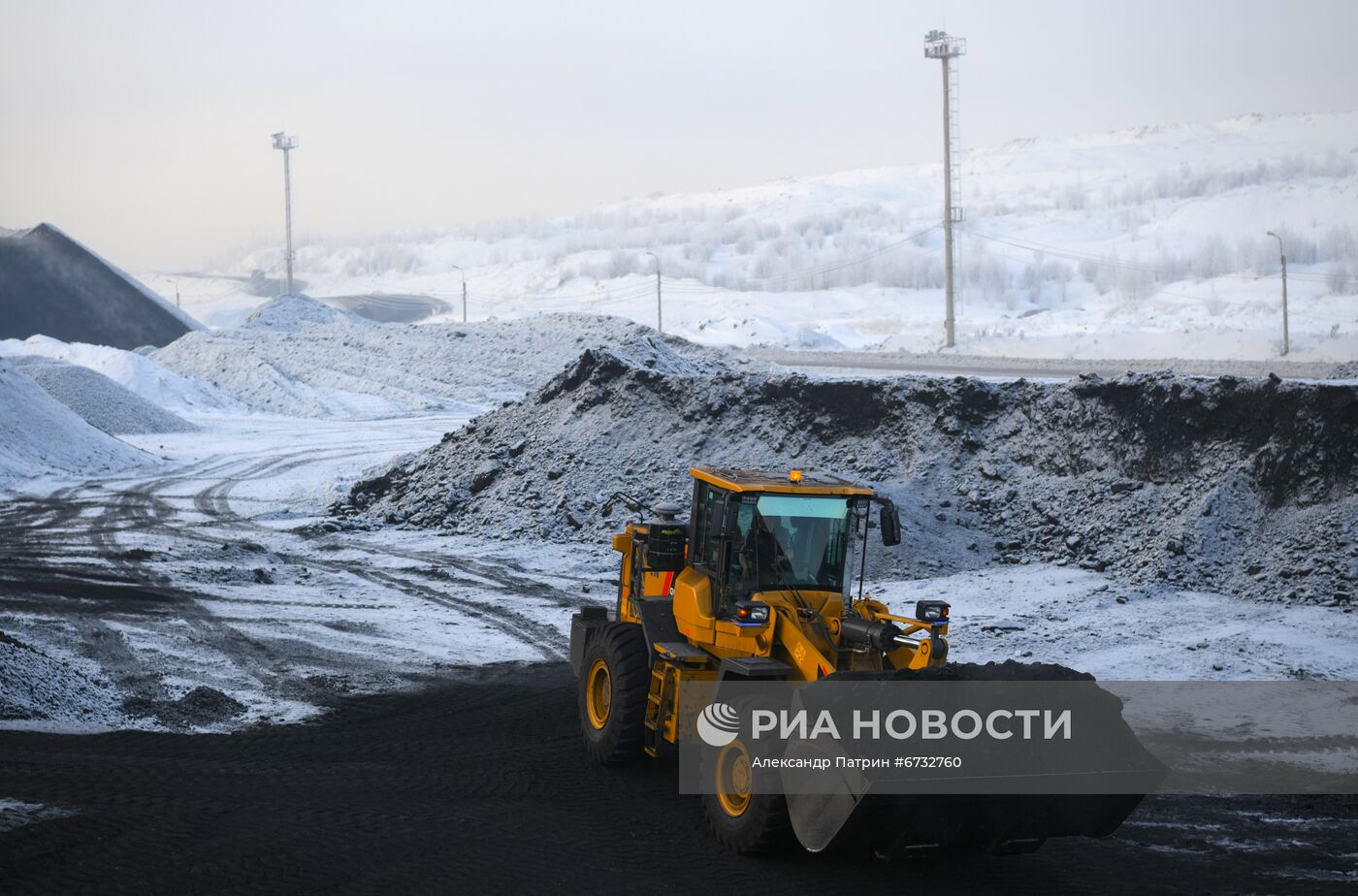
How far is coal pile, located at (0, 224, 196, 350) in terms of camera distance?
74.4 m

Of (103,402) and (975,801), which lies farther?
(103,402)

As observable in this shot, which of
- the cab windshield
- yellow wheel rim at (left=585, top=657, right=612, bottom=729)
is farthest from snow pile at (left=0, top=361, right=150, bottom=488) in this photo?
the cab windshield

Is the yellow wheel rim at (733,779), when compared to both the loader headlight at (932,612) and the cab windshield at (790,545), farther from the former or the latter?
the loader headlight at (932,612)

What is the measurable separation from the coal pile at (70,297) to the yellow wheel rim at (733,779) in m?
74.1

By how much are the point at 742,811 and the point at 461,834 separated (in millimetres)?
1878

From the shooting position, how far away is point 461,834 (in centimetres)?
826

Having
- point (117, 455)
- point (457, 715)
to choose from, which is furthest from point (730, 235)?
point (457, 715)

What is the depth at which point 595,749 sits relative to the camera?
393 inches

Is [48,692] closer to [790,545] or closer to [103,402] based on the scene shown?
[790,545]

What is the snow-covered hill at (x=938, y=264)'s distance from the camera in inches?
3452

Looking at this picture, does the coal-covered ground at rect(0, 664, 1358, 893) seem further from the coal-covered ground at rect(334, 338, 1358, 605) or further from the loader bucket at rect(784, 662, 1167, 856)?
the coal-covered ground at rect(334, 338, 1358, 605)

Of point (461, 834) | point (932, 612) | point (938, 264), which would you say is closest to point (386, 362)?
point (461, 834)

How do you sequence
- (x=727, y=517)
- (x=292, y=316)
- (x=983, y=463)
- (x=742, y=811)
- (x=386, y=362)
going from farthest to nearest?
(x=292, y=316), (x=386, y=362), (x=983, y=463), (x=727, y=517), (x=742, y=811)

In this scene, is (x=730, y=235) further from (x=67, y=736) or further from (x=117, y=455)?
(x=67, y=736)
